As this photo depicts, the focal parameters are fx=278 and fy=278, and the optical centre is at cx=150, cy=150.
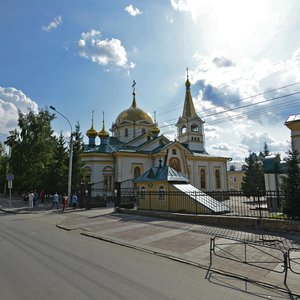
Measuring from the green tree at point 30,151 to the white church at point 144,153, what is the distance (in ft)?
17.5

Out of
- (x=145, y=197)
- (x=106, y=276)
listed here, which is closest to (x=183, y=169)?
(x=145, y=197)

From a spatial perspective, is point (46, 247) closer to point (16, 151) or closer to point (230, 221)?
point (230, 221)

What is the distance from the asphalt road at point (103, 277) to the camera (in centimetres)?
497

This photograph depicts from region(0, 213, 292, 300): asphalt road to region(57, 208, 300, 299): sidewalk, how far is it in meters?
0.53

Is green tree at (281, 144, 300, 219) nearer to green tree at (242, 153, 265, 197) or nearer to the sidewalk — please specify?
the sidewalk

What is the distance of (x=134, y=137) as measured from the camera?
43.8 meters

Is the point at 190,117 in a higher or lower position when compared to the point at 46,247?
higher

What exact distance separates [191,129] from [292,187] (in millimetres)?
33087

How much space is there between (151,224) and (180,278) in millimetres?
7662

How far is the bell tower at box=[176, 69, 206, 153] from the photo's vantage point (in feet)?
146

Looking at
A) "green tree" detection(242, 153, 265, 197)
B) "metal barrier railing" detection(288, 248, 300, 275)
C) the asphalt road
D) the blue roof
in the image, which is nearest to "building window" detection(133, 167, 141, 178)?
the blue roof

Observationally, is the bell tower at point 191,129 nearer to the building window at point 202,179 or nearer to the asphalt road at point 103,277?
the building window at point 202,179

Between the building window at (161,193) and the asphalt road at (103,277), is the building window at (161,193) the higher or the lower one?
the higher one

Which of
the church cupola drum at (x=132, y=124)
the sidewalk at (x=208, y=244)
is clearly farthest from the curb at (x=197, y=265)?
the church cupola drum at (x=132, y=124)
